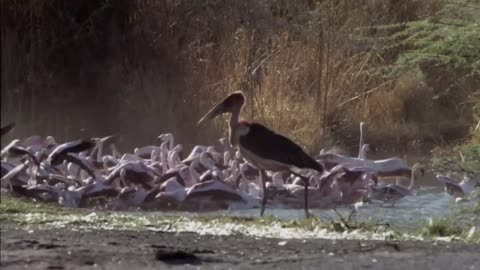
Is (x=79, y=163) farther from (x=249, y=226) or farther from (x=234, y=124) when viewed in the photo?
(x=249, y=226)

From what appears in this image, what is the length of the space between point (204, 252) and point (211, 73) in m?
11.2

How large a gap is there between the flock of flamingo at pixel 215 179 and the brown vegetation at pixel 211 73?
136 inches

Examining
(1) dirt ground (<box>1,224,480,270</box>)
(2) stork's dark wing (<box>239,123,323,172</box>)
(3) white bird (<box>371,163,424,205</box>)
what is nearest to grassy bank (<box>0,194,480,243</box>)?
(1) dirt ground (<box>1,224,480,270</box>)

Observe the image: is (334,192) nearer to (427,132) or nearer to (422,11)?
(427,132)

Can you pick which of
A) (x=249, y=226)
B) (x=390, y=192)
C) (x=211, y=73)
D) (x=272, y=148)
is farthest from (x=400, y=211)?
(x=211, y=73)

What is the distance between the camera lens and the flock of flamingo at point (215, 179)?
11602 mm

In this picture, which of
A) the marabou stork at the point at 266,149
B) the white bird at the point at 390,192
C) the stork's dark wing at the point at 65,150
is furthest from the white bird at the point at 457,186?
the stork's dark wing at the point at 65,150

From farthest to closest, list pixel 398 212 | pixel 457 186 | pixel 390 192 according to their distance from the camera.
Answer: pixel 390 192 → pixel 457 186 → pixel 398 212

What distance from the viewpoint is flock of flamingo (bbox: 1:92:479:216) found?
11.6 meters

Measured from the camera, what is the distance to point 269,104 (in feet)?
57.0

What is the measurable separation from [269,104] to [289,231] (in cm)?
862

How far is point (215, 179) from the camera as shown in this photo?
12680 mm

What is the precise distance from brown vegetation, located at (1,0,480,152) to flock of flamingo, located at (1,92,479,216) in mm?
3454

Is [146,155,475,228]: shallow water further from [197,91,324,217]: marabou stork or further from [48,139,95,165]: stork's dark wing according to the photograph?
[48,139,95,165]: stork's dark wing
